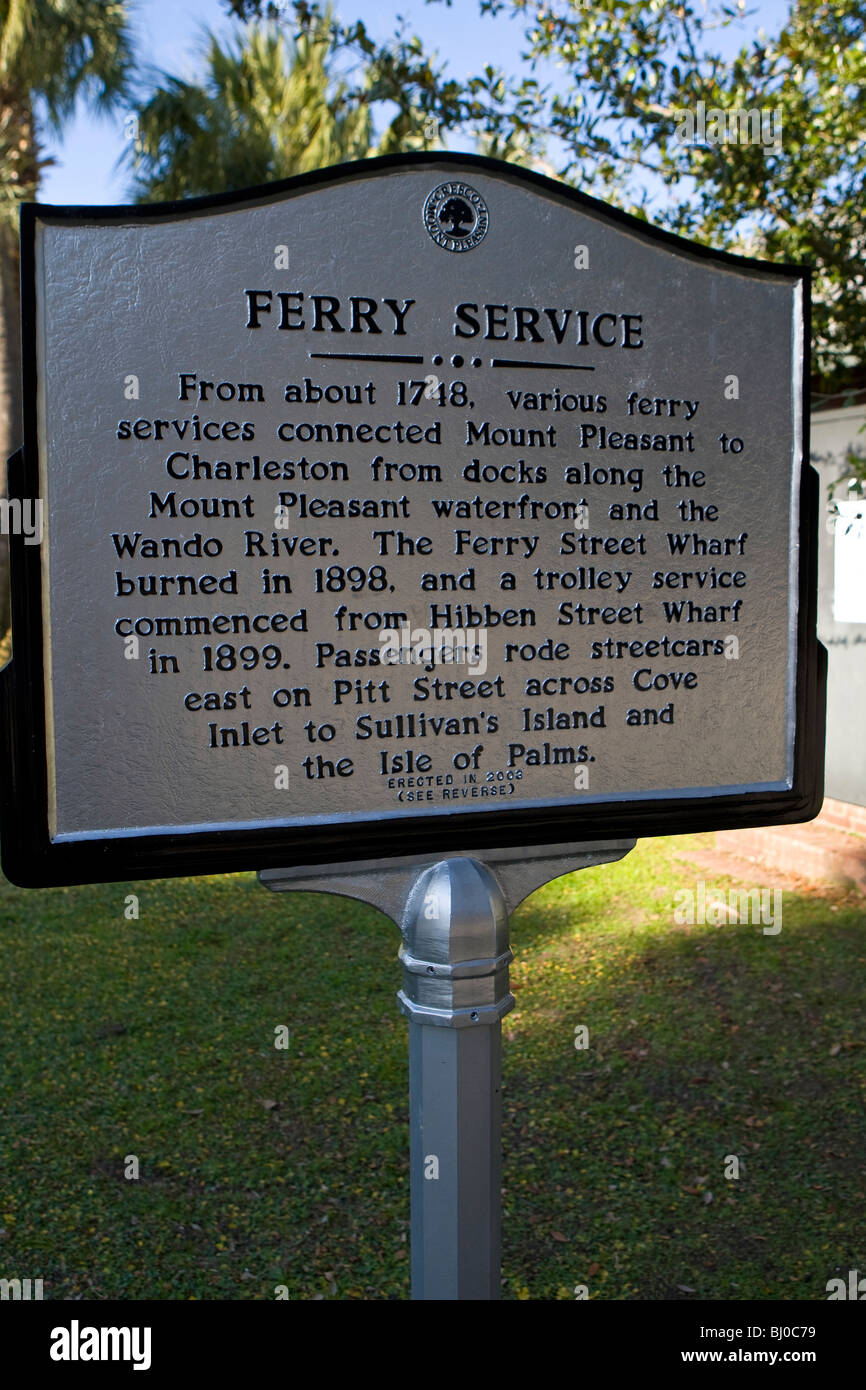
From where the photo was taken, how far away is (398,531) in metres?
2.13

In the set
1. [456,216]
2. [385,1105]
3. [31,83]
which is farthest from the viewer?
[31,83]

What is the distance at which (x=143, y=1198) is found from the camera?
11.1 feet

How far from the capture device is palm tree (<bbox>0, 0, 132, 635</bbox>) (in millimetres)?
11039

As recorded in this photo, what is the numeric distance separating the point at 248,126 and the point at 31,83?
90.3 inches

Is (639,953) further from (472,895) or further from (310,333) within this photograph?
(310,333)

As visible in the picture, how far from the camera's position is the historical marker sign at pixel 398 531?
1954mm

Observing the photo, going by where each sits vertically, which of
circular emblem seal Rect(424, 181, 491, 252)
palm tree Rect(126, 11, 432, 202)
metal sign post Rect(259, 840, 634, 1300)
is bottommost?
metal sign post Rect(259, 840, 634, 1300)

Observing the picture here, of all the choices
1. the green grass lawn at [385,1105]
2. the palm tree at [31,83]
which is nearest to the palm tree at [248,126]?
the palm tree at [31,83]

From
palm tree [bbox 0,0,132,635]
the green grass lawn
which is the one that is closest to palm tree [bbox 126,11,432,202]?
palm tree [bbox 0,0,132,635]

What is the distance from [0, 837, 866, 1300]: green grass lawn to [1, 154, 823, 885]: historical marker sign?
154 cm

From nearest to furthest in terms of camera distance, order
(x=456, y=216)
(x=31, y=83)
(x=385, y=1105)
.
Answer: (x=456, y=216)
(x=385, y=1105)
(x=31, y=83)

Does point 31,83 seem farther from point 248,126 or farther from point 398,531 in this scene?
point 398,531

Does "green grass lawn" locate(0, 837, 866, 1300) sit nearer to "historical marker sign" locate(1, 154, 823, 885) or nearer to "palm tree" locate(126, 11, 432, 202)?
"historical marker sign" locate(1, 154, 823, 885)

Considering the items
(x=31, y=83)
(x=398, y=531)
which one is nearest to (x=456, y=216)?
(x=398, y=531)
